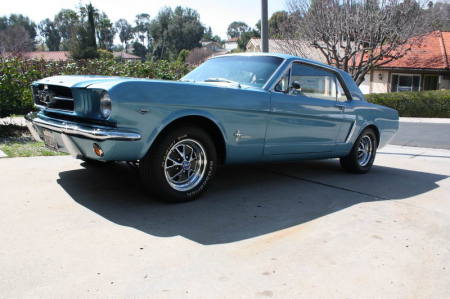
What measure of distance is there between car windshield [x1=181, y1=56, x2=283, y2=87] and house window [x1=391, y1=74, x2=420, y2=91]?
2615 centimetres

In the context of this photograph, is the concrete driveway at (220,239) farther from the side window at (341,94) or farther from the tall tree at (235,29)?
the tall tree at (235,29)

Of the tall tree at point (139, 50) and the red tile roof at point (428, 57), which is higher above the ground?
the tall tree at point (139, 50)

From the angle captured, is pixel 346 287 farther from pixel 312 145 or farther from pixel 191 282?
pixel 312 145

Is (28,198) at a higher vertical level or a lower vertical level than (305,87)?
lower

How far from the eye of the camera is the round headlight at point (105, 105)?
146 inches

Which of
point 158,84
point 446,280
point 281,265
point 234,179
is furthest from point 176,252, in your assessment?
point 234,179

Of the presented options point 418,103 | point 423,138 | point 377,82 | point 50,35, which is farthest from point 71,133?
point 50,35

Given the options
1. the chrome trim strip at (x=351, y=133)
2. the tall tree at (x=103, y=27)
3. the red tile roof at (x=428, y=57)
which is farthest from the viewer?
the tall tree at (x=103, y=27)

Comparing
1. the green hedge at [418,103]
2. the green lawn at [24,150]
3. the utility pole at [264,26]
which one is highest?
the utility pole at [264,26]

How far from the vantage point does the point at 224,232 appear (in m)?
3.66

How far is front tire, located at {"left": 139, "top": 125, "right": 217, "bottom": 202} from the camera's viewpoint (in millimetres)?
4000

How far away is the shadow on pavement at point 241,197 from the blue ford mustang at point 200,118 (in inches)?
12.2

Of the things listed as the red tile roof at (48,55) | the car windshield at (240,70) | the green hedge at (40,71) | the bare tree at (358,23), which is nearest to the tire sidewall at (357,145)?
the car windshield at (240,70)

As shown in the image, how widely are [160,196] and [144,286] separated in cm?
160
